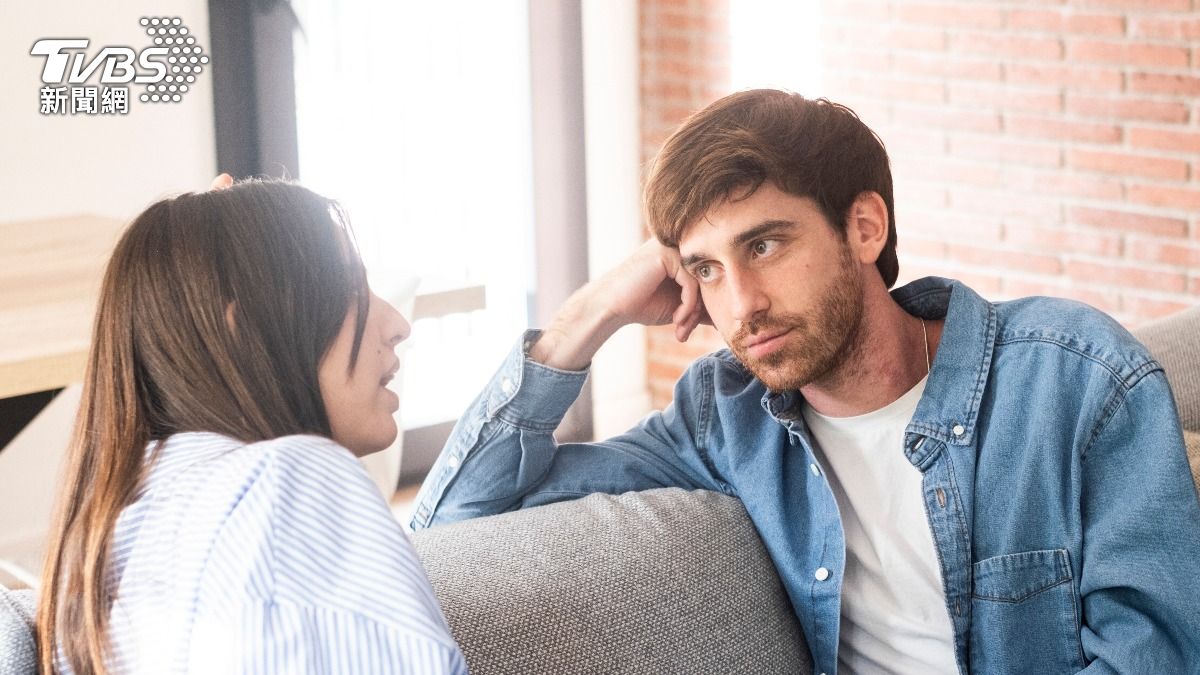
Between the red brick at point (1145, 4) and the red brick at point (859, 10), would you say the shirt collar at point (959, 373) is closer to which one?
the red brick at point (1145, 4)

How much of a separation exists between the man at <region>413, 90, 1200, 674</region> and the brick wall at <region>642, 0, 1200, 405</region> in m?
1.80

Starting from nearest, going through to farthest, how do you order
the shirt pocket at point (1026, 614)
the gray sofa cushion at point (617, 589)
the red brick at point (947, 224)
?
1. the gray sofa cushion at point (617, 589)
2. the shirt pocket at point (1026, 614)
3. the red brick at point (947, 224)

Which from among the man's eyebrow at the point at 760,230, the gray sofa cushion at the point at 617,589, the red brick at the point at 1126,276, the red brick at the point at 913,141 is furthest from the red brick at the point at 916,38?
the gray sofa cushion at the point at 617,589


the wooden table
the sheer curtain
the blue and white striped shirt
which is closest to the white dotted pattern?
the sheer curtain

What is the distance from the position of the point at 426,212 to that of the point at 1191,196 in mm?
2007

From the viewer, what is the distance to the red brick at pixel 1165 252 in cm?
330

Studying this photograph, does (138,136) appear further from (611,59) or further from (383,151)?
(611,59)

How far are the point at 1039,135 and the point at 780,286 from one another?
83.3 inches

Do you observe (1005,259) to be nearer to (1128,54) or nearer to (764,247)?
(1128,54)

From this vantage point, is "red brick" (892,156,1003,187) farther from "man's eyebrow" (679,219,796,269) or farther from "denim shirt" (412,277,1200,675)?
"man's eyebrow" (679,219,796,269)

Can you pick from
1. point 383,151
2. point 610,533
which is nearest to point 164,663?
point 610,533

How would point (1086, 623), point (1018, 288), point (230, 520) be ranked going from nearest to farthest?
point (230, 520)
point (1086, 623)
point (1018, 288)

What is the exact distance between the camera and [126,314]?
102 cm

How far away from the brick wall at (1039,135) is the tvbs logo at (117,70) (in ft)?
5.81
